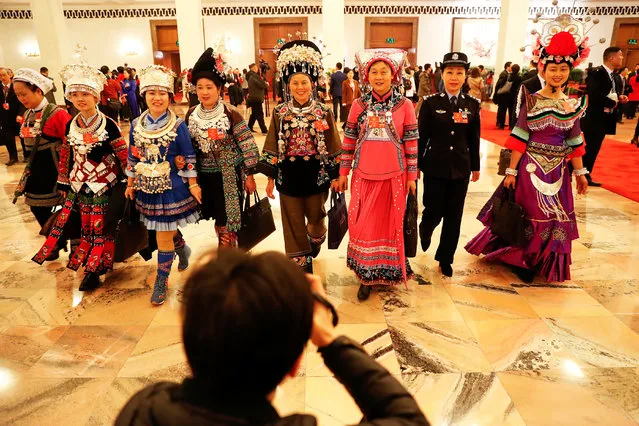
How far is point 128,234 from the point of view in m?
3.10

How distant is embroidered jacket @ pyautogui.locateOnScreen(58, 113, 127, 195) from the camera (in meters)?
2.96

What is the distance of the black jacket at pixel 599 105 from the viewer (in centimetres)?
541

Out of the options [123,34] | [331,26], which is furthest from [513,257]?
[123,34]

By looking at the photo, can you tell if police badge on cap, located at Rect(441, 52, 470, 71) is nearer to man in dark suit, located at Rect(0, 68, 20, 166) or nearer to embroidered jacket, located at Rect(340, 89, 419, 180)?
embroidered jacket, located at Rect(340, 89, 419, 180)

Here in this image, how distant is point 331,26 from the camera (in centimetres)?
1265

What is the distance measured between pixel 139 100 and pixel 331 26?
5.65 metres

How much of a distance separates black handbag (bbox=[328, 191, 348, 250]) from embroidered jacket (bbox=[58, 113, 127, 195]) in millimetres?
1410

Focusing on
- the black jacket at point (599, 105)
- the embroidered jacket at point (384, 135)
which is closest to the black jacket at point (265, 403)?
the embroidered jacket at point (384, 135)

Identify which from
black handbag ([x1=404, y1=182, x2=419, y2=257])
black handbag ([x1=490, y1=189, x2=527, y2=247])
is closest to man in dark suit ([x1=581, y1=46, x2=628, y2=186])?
black handbag ([x1=490, y1=189, x2=527, y2=247])

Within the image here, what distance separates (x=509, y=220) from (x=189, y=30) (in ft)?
31.0

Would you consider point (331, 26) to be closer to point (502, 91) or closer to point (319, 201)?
point (502, 91)

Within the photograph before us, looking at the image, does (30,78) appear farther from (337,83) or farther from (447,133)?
(337,83)

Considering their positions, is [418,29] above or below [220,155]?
above

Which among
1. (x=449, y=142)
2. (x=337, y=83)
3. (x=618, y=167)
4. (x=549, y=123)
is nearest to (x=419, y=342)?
(x=449, y=142)
